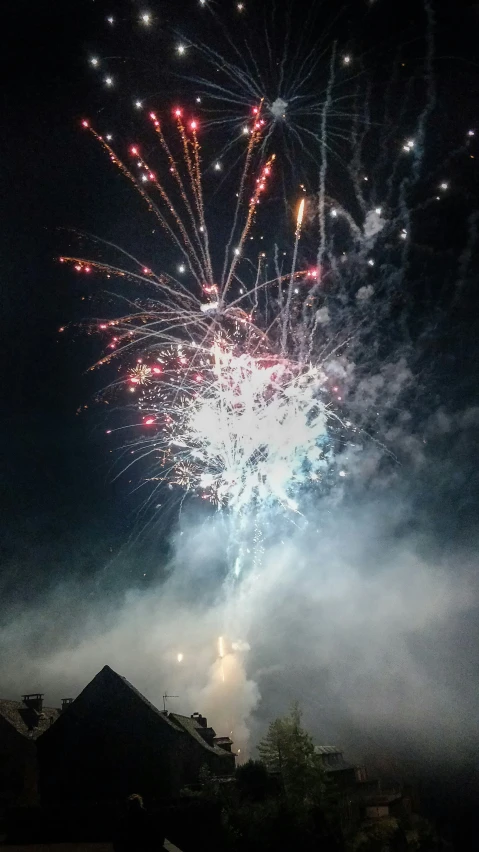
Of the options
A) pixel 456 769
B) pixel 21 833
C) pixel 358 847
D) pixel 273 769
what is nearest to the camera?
pixel 21 833

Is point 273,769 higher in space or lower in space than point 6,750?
lower

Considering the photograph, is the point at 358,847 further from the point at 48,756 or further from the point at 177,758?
the point at 48,756

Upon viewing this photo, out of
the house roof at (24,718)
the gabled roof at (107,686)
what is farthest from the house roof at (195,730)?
the house roof at (24,718)

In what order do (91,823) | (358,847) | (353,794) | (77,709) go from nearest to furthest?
(91,823), (358,847), (77,709), (353,794)

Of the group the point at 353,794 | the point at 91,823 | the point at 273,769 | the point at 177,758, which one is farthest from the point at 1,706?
the point at 353,794

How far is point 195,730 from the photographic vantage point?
36781 mm

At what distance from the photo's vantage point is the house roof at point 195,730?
33.6 meters

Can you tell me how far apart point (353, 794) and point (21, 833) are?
2949 centimetres

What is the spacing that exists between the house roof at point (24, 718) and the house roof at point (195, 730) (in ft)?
26.6

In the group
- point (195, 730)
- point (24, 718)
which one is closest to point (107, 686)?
point (195, 730)

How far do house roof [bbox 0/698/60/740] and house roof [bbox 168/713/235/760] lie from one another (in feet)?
26.6

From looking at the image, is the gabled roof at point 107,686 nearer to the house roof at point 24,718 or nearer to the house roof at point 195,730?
the house roof at point 195,730

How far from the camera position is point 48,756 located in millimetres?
28750

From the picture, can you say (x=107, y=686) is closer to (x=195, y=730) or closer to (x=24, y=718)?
(x=195, y=730)
